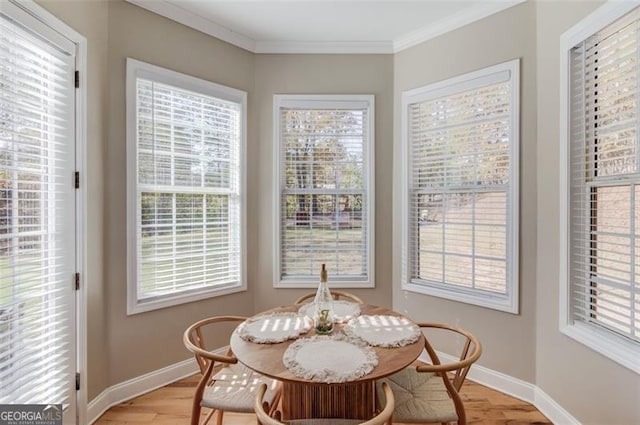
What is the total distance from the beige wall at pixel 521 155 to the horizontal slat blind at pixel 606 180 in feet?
1.01

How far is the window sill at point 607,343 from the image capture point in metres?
1.57

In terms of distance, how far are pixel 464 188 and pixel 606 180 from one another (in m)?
0.93

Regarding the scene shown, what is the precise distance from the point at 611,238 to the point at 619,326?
1.53 ft

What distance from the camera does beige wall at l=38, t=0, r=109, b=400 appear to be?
2043 mm

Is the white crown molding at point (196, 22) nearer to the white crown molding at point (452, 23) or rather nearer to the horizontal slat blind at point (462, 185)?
the white crown molding at point (452, 23)

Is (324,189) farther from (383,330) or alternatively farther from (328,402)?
(328,402)

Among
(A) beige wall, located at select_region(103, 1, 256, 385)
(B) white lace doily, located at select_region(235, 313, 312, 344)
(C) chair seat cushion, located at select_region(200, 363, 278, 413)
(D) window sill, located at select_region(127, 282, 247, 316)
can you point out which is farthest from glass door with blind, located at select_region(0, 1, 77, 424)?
(B) white lace doily, located at select_region(235, 313, 312, 344)

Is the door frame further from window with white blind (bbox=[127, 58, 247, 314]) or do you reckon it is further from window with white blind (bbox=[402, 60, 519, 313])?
window with white blind (bbox=[402, 60, 519, 313])

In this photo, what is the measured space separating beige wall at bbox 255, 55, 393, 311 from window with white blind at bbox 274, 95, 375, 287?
0.07 metres

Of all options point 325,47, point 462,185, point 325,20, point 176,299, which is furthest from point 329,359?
point 325,47

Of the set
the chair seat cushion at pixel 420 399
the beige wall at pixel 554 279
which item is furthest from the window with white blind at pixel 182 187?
the beige wall at pixel 554 279

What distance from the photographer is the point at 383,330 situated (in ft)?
5.55

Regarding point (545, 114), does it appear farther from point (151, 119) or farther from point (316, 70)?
point (151, 119)

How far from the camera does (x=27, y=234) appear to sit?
163cm
